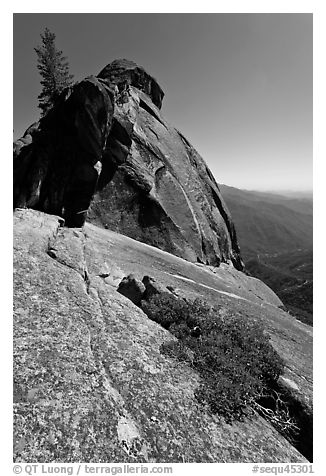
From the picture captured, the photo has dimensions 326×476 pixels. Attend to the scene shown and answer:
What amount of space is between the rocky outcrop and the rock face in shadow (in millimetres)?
11101

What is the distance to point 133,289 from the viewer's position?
1487 centimetres

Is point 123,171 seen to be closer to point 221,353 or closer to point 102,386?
point 221,353

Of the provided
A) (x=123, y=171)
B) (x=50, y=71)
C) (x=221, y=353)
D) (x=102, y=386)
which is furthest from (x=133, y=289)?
(x=50, y=71)

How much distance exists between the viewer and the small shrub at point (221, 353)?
30.7 feet

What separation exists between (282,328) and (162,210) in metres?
20.3

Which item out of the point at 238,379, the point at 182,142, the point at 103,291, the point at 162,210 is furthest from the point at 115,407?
the point at 182,142

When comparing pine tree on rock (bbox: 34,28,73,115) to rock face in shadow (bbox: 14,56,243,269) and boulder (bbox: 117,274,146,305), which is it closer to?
rock face in shadow (bbox: 14,56,243,269)

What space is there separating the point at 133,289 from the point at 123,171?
2084cm

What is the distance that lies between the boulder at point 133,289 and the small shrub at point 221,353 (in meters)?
1.16

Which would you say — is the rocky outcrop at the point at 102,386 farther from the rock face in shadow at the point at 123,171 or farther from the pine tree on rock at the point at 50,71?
the pine tree on rock at the point at 50,71

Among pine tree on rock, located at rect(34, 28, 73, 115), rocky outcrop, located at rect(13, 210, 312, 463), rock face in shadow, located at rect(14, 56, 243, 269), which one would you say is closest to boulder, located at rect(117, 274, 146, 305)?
rocky outcrop, located at rect(13, 210, 312, 463)

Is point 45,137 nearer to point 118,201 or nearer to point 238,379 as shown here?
point 118,201

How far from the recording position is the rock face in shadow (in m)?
22.2

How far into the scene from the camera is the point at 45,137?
75.7 ft
